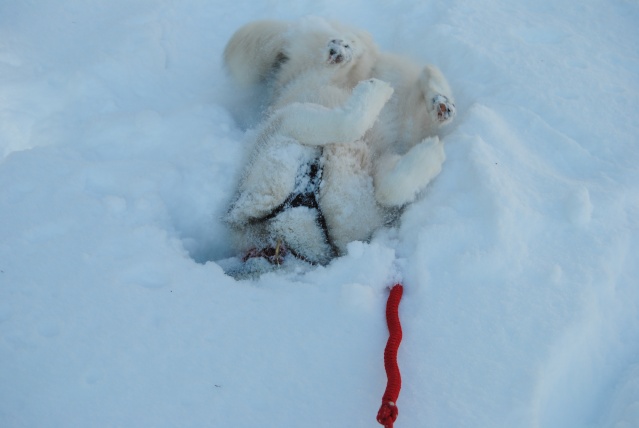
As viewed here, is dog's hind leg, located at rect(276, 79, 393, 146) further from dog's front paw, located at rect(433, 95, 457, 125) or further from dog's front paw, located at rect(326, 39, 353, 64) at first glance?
dog's front paw, located at rect(326, 39, 353, 64)

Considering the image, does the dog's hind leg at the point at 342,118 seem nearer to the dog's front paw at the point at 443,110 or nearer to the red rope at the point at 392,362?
the dog's front paw at the point at 443,110

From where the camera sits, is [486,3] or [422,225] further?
[486,3]

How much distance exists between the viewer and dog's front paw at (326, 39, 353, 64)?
261 centimetres

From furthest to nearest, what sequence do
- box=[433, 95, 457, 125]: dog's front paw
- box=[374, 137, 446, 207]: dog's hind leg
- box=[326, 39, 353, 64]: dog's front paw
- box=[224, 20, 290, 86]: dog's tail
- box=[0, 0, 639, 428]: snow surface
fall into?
1. box=[224, 20, 290, 86]: dog's tail
2. box=[326, 39, 353, 64]: dog's front paw
3. box=[433, 95, 457, 125]: dog's front paw
4. box=[374, 137, 446, 207]: dog's hind leg
5. box=[0, 0, 639, 428]: snow surface

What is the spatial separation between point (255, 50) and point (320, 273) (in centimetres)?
165

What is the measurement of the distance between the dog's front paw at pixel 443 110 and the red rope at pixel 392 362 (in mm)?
1032

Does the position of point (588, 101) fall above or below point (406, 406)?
above

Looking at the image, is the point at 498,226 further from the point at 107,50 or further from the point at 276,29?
the point at 107,50

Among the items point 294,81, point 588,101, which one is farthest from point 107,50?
point 588,101

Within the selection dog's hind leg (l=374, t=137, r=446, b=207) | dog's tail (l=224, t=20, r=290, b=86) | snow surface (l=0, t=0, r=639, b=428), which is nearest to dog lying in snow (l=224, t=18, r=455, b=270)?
dog's hind leg (l=374, t=137, r=446, b=207)

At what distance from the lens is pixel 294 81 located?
287 centimetres

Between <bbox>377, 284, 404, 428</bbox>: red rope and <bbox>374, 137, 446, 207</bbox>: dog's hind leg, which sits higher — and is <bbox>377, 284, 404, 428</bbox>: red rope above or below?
below

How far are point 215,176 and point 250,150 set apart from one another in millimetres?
237

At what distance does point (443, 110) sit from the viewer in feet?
7.96
